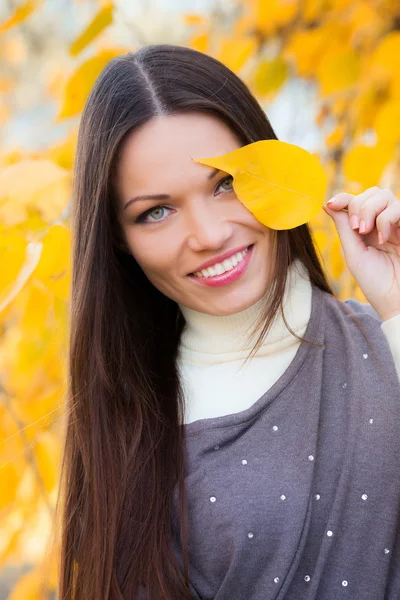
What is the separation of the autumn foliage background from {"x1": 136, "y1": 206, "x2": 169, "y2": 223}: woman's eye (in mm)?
166

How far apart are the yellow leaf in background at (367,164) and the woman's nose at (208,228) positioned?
0.64 m

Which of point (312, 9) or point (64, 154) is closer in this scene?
point (64, 154)

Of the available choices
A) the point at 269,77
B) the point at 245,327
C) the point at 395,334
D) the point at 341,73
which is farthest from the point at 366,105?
the point at 395,334

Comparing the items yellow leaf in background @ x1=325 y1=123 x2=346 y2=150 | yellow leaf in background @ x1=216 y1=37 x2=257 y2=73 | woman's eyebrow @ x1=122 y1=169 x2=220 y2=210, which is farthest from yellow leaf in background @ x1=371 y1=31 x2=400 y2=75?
woman's eyebrow @ x1=122 y1=169 x2=220 y2=210

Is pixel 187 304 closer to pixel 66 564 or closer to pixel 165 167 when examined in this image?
pixel 165 167

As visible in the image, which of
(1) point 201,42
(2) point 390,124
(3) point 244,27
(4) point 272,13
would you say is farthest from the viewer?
(3) point 244,27

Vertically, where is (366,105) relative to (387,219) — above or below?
above

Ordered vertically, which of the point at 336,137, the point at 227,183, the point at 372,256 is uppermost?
the point at 336,137

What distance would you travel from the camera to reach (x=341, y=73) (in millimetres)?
1866

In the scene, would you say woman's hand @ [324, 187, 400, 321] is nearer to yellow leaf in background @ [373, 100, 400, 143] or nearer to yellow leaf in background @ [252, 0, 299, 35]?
yellow leaf in background @ [373, 100, 400, 143]

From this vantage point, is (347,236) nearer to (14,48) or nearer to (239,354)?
(239,354)

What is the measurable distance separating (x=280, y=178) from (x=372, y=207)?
0.17 m

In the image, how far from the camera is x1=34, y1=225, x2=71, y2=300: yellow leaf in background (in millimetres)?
1426

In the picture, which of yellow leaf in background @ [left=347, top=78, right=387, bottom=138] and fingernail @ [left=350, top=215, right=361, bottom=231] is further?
yellow leaf in background @ [left=347, top=78, right=387, bottom=138]
